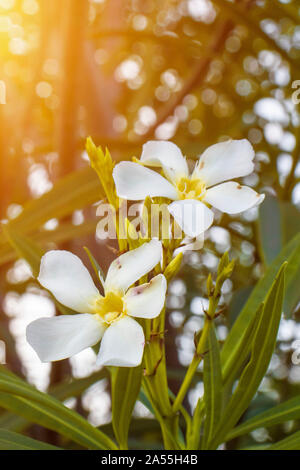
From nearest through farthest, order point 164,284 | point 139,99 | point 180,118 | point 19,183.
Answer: point 164,284 → point 19,183 → point 139,99 → point 180,118

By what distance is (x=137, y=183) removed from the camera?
492mm

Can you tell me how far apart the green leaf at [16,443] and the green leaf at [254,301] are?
252 millimetres

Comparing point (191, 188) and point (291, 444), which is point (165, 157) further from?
point (291, 444)

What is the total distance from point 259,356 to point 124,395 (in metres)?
0.16

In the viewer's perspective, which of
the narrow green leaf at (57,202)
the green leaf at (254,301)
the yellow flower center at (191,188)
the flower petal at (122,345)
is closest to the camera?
the flower petal at (122,345)

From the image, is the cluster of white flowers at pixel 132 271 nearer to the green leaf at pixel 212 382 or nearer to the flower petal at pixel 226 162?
the flower petal at pixel 226 162

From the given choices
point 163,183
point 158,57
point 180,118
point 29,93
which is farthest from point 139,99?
point 163,183

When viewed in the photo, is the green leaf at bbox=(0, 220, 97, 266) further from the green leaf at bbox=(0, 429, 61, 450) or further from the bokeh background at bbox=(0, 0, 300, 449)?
the green leaf at bbox=(0, 429, 61, 450)

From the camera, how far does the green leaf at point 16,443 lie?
1.89 feet

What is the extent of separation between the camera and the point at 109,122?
5.68ft

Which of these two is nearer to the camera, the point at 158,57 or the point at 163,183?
the point at 163,183

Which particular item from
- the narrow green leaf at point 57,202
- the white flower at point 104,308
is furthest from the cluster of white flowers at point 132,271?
the narrow green leaf at point 57,202

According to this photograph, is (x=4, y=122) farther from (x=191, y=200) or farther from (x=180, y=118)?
(x=191, y=200)
